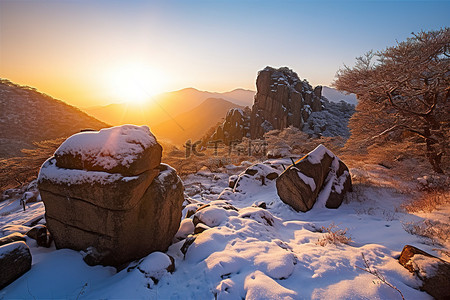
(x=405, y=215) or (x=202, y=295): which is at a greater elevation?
(x=405, y=215)

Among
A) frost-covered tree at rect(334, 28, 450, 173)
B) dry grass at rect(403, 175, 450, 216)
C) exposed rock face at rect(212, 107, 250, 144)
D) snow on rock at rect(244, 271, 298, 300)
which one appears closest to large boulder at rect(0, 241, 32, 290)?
snow on rock at rect(244, 271, 298, 300)

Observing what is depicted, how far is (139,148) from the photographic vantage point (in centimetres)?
477

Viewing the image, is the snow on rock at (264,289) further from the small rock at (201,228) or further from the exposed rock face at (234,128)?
the exposed rock face at (234,128)

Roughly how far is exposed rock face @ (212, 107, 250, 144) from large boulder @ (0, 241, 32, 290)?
5655 centimetres

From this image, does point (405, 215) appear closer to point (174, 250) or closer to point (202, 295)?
point (202, 295)

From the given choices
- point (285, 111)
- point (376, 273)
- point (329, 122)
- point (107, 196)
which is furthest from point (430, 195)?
point (329, 122)

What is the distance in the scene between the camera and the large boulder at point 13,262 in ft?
11.7

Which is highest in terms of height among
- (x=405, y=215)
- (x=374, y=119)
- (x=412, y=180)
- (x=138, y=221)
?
(x=374, y=119)

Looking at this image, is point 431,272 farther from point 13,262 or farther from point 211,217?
point 13,262

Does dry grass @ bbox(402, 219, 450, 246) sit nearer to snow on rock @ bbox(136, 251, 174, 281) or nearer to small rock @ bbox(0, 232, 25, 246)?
snow on rock @ bbox(136, 251, 174, 281)

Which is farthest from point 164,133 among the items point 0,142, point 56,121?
point 0,142

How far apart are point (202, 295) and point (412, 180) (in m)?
12.7

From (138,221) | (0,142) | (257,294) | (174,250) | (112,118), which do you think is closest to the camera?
(257,294)

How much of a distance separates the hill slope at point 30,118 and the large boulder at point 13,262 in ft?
109
